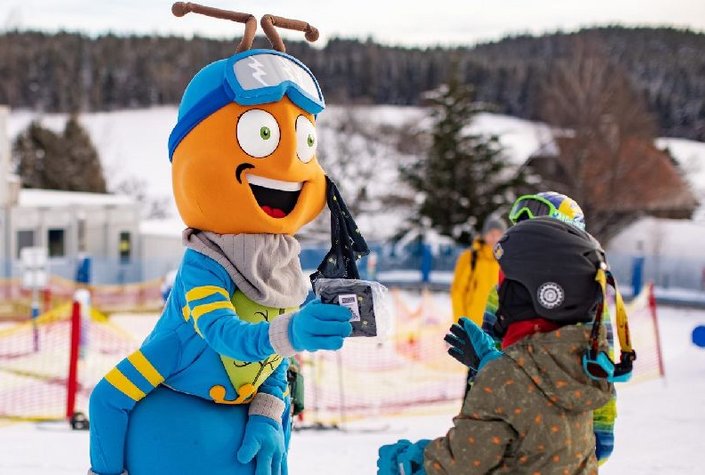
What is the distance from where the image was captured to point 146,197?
4059 centimetres

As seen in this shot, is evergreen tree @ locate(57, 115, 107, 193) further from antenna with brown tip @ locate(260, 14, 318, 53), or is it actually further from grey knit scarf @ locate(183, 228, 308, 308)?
grey knit scarf @ locate(183, 228, 308, 308)

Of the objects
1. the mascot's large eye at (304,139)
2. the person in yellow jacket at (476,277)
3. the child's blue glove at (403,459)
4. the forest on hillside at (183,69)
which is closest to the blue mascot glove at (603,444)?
the child's blue glove at (403,459)

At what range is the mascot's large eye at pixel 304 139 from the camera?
3207mm

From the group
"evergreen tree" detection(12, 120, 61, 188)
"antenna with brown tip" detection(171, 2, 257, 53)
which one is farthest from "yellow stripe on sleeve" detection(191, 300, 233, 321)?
"evergreen tree" detection(12, 120, 61, 188)

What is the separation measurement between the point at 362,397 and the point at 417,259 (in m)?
14.0

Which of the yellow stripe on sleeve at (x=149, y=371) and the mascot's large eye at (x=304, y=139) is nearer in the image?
the yellow stripe on sleeve at (x=149, y=371)

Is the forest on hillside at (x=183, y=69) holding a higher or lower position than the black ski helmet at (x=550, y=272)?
higher

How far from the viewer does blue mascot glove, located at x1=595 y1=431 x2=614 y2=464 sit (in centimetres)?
297

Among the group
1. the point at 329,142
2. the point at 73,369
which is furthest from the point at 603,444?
the point at 329,142

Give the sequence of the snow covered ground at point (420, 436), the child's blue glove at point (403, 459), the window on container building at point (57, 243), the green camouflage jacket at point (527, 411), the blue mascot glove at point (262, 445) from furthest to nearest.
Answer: the window on container building at point (57, 243) → the snow covered ground at point (420, 436) → the blue mascot glove at point (262, 445) → the child's blue glove at point (403, 459) → the green camouflage jacket at point (527, 411)

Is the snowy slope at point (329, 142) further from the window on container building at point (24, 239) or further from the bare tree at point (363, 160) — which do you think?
→ the window on container building at point (24, 239)

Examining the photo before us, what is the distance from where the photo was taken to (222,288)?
2.98 meters

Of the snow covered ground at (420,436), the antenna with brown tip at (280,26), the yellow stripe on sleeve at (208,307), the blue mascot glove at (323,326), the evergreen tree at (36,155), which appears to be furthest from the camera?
the evergreen tree at (36,155)

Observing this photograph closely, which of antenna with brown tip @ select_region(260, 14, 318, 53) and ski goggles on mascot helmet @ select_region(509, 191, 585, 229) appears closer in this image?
antenna with brown tip @ select_region(260, 14, 318, 53)
